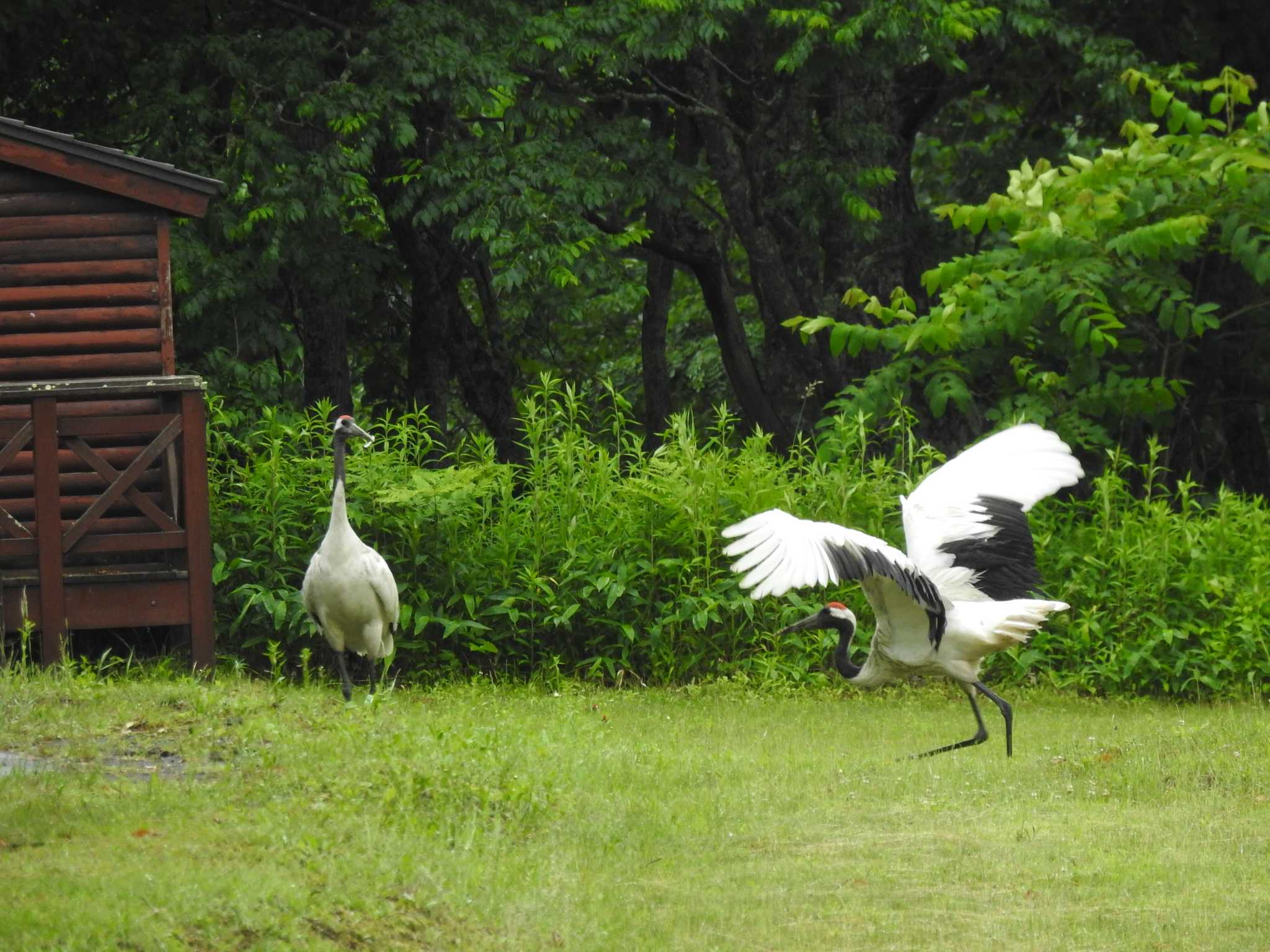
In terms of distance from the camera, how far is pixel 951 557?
9.67m

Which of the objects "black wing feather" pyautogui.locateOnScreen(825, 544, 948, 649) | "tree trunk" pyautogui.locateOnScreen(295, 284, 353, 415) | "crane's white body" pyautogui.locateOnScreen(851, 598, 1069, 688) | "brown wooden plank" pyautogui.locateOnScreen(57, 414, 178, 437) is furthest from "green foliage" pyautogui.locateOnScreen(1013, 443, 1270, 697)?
"tree trunk" pyautogui.locateOnScreen(295, 284, 353, 415)

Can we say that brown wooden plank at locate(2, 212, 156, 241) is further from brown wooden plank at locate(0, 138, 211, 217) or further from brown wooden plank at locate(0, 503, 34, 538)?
brown wooden plank at locate(0, 503, 34, 538)

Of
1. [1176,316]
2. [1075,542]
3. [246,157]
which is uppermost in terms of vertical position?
[246,157]

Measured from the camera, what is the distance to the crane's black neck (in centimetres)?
987

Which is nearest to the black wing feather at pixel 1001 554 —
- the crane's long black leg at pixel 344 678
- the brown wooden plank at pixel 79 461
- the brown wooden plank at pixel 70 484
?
the crane's long black leg at pixel 344 678

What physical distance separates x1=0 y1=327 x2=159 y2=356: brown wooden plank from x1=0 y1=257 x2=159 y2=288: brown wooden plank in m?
0.38

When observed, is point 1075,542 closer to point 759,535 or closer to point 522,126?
point 759,535

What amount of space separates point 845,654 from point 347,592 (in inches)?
121

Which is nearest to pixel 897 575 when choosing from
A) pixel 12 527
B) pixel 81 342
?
pixel 12 527

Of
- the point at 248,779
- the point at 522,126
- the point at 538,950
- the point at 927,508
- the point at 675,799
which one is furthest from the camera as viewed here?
the point at 522,126

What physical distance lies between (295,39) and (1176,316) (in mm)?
7678

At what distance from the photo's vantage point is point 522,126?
14953 millimetres

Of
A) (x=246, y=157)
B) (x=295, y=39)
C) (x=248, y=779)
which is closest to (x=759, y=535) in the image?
(x=248, y=779)

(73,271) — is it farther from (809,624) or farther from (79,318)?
(809,624)
